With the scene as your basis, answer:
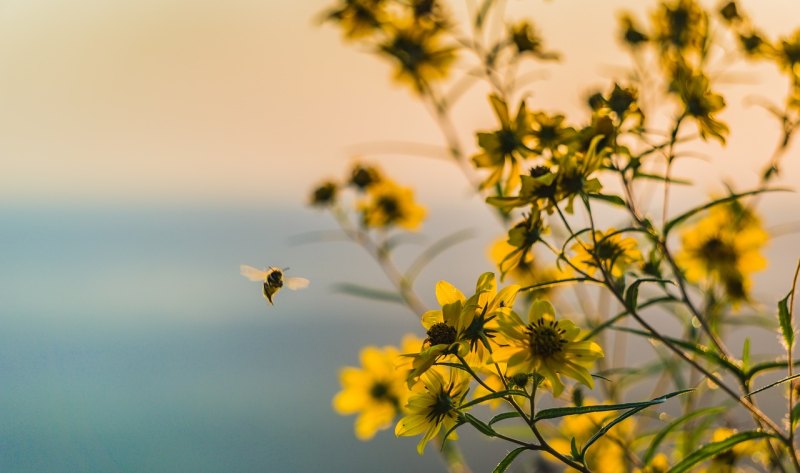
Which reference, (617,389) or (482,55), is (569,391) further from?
(482,55)

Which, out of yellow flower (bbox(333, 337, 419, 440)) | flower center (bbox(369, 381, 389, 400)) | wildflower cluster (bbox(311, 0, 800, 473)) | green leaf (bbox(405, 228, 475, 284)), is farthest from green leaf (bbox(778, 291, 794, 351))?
flower center (bbox(369, 381, 389, 400))

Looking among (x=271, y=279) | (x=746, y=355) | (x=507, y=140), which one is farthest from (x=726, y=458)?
(x=271, y=279)

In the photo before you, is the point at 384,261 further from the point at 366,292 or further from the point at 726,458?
the point at 726,458

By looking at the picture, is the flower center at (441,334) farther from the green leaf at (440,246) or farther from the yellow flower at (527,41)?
the yellow flower at (527,41)

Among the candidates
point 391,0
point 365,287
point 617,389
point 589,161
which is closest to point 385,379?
point 365,287

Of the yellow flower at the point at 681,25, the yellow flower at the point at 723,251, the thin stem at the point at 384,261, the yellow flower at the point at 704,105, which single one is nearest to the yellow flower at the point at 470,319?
the yellow flower at the point at 704,105

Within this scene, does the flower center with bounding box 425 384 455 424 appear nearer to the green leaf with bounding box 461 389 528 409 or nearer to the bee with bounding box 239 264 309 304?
the green leaf with bounding box 461 389 528 409
